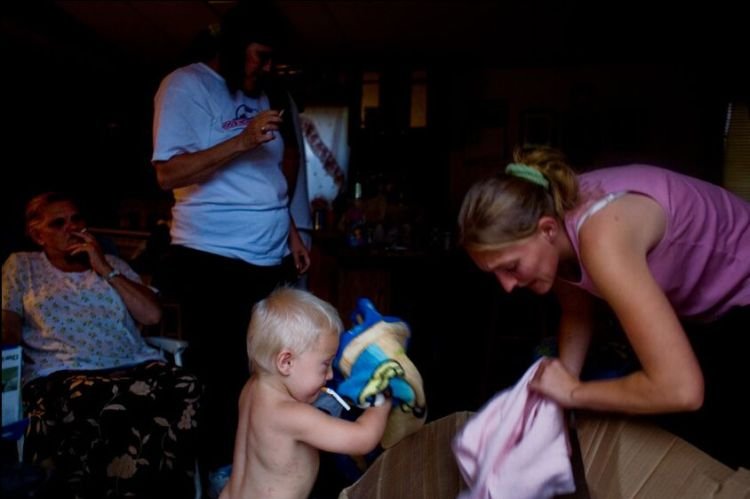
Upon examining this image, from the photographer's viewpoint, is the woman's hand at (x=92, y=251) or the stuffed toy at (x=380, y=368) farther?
the woman's hand at (x=92, y=251)

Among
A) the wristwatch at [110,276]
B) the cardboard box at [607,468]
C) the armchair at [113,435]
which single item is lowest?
the armchair at [113,435]

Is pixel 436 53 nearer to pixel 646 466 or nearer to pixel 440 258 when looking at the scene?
pixel 440 258

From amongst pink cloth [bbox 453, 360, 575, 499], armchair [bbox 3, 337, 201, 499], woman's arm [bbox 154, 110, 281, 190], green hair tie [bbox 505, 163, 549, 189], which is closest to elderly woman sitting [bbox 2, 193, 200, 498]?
armchair [bbox 3, 337, 201, 499]

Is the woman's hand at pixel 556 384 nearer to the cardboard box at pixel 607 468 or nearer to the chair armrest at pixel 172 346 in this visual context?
the cardboard box at pixel 607 468

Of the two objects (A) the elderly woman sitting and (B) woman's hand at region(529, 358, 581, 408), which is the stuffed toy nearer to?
(B) woman's hand at region(529, 358, 581, 408)

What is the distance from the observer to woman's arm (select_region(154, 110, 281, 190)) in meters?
1.63

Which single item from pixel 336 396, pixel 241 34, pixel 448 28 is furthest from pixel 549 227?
pixel 448 28

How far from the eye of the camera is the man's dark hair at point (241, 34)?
1.75 metres

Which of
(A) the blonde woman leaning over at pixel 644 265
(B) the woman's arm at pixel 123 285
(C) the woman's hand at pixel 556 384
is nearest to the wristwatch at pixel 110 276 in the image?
(B) the woman's arm at pixel 123 285

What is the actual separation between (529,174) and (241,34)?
99cm

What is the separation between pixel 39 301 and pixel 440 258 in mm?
2068

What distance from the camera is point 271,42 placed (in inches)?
70.2

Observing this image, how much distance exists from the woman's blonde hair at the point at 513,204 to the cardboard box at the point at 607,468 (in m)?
0.40

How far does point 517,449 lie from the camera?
43.8 inches
